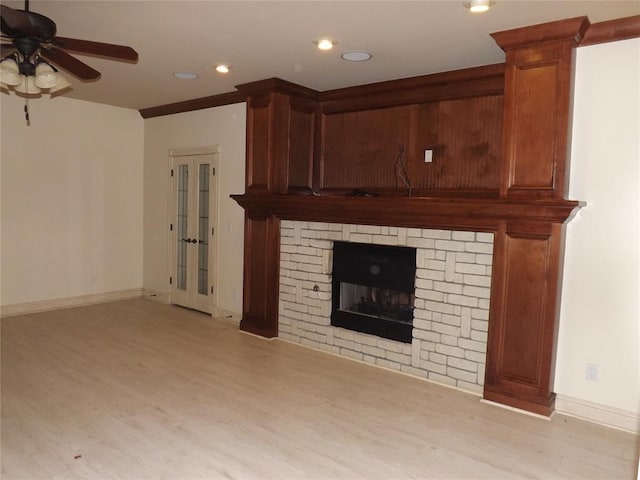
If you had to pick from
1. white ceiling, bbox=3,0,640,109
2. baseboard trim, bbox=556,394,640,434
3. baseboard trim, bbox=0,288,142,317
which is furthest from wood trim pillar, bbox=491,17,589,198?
baseboard trim, bbox=0,288,142,317

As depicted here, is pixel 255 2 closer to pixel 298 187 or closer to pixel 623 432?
pixel 298 187

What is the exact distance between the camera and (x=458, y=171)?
432 centimetres

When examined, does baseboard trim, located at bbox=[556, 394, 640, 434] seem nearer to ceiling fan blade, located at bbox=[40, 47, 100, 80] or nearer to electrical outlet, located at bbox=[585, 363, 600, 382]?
electrical outlet, located at bbox=[585, 363, 600, 382]

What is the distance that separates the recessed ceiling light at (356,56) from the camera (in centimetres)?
389

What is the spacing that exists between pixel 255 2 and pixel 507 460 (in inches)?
126

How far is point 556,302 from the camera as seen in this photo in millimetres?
3316

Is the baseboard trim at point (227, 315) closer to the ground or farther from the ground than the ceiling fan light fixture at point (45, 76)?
closer to the ground

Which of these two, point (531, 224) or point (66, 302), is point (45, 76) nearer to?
point (531, 224)

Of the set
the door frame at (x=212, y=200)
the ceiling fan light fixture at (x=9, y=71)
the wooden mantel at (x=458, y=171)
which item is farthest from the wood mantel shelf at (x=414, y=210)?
the ceiling fan light fixture at (x=9, y=71)

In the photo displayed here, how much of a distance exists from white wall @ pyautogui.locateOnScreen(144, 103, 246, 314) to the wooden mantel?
42cm

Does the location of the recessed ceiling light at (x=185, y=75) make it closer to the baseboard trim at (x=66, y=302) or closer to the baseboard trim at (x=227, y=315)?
the baseboard trim at (x=227, y=315)

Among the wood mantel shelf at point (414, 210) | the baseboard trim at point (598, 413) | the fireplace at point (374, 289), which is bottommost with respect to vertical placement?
the baseboard trim at point (598, 413)

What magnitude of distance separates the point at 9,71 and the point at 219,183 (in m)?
3.10

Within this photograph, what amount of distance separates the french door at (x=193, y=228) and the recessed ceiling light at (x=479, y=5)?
144 inches
